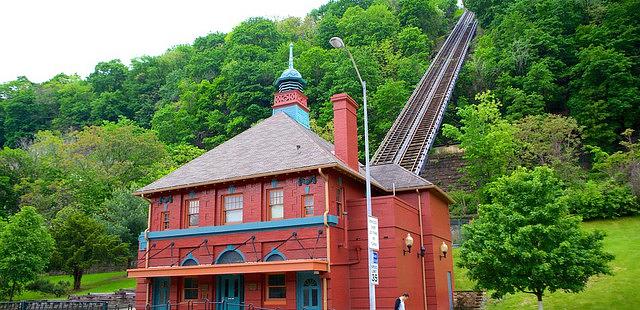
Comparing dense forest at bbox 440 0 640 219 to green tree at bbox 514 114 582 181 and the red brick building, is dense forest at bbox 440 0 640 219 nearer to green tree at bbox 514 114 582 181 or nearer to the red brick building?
green tree at bbox 514 114 582 181

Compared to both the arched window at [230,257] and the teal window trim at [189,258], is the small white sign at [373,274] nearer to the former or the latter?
the arched window at [230,257]

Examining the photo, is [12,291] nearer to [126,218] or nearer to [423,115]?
[126,218]

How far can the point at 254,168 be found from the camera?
21250 mm

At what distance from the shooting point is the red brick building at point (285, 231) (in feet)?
63.7

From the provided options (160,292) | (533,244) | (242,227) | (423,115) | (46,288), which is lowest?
(160,292)

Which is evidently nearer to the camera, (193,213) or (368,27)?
(193,213)

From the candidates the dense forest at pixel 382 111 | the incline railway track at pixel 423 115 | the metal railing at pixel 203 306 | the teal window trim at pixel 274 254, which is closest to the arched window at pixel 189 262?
the metal railing at pixel 203 306

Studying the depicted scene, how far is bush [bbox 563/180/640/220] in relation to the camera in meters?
34.7

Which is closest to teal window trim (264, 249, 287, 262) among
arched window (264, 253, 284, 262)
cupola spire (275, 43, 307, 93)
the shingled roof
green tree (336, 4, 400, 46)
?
arched window (264, 253, 284, 262)

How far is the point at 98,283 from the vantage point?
141 feet

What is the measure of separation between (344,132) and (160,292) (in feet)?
36.0

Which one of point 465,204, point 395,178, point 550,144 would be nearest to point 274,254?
point 395,178

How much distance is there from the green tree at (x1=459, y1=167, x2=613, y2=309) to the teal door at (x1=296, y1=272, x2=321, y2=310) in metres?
6.25

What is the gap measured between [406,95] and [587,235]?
40244 mm
